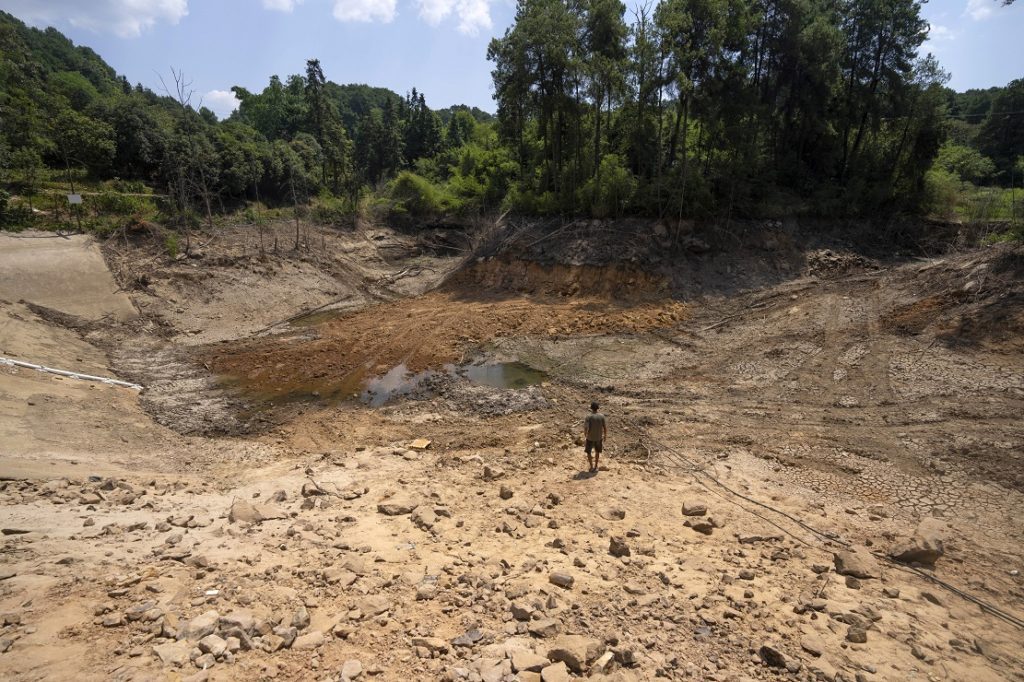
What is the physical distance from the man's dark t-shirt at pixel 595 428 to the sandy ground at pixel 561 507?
2.43 feet

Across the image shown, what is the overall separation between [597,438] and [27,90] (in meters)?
45.0

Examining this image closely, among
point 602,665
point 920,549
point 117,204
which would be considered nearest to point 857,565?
point 920,549

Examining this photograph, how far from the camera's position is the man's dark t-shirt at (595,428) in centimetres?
883

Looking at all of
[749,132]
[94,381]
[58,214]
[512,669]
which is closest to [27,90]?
[58,214]

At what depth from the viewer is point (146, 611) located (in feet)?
14.9

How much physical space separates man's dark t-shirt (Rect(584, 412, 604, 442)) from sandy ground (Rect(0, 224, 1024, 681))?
742 mm

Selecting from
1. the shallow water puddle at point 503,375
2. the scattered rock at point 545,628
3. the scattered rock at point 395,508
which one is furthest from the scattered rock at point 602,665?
the shallow water puddle at point 503,375

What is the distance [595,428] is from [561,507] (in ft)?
5.45

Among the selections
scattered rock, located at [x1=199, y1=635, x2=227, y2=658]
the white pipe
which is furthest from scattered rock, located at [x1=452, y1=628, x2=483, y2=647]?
the white pipe

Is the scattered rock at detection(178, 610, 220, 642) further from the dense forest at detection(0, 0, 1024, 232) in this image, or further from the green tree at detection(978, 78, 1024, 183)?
the green tree at detection(978, 78, 1024, 183)

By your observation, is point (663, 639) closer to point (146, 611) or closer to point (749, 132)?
point (146, 611)

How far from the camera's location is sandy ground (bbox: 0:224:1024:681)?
4.56 metres

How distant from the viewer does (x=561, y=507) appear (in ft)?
25.5

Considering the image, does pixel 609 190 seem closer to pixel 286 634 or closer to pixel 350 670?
pixel 286 634
